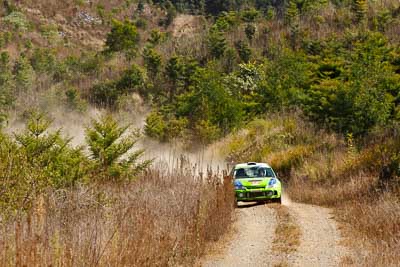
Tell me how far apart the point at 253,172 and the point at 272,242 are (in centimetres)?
694

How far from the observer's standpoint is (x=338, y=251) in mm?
9781

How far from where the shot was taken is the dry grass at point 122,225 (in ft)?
16.5

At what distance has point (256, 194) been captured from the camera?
55.1 ft

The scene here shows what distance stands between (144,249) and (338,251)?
14.1ft

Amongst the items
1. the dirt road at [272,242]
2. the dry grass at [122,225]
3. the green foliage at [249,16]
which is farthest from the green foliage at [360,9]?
the dry grass at [122,225]

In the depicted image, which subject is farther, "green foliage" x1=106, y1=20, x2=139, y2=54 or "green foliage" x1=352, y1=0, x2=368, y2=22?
"green foliage" x1=106, y1=20, x2=139, y2=54

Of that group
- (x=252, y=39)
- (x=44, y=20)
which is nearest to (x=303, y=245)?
(x=252, y=39)

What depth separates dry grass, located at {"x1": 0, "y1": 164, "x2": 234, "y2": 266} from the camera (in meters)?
5.04

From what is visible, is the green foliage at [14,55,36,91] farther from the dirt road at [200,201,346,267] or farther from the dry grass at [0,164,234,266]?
the dry grass at [0,164,234,266]

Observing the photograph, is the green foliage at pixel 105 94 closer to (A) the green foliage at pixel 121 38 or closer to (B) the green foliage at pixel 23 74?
(B) the green foliage at pixel 23 74

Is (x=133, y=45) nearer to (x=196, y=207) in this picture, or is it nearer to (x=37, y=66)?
(x=37, y=66)

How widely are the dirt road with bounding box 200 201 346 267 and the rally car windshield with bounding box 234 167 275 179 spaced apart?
218cm

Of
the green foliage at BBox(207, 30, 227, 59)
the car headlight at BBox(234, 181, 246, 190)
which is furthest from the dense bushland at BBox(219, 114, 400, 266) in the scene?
the green foliage at BBox(207, 30, 227, 59)

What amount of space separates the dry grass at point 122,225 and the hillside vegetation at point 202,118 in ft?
0.10
